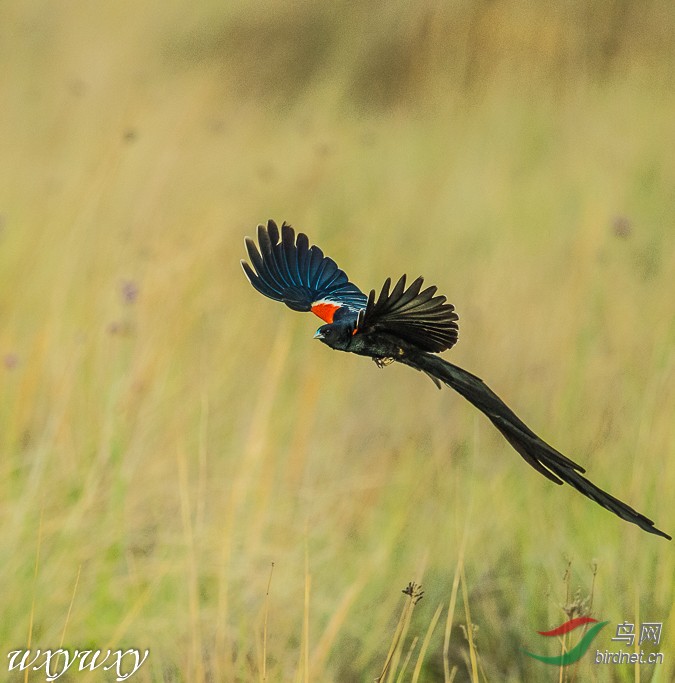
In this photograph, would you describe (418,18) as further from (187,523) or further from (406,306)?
(406,306)

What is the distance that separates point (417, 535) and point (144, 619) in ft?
1.76

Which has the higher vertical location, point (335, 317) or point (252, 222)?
point (252, 222)

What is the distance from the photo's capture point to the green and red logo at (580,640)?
6.29 feet

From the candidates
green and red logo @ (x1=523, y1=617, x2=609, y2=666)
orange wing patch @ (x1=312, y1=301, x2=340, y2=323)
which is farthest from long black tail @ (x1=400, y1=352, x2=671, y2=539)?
green and red logo @ (x1=523, y1=617, x2=609, y2=666)

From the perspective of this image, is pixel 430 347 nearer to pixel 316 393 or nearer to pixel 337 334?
pixel 337 334

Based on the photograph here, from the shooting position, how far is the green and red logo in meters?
1.92

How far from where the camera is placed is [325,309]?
160cm

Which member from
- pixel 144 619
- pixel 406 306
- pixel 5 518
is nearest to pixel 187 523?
pixel 144 619

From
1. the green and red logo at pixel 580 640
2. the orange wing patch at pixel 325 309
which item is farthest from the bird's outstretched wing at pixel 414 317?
the green and red logo at pixel 580 640

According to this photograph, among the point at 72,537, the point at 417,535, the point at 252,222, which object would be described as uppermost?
the point at 252,222

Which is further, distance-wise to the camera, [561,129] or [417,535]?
[561,129]

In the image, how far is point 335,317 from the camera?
151 centimetres

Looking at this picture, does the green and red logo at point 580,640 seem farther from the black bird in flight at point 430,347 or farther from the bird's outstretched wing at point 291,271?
the bird's outstretched wing at point 291,271

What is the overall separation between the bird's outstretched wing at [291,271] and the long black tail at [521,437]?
1.03 feet
